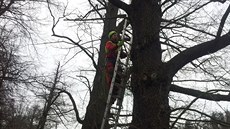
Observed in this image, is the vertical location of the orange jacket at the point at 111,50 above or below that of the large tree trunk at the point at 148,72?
above

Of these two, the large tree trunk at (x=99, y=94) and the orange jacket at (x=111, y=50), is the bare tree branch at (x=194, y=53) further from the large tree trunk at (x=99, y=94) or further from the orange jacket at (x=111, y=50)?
the orange jacket at (x=111, y=50)

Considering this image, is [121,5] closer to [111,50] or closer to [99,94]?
[111,50]

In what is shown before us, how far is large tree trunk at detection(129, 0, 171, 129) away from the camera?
11.2 ft

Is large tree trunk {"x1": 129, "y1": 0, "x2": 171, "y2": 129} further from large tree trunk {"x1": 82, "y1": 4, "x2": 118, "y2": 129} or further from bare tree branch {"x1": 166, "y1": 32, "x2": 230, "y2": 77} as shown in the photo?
large tree trunk {"x1": 82, "y1": 4, "x2": 118, "y2": 129}

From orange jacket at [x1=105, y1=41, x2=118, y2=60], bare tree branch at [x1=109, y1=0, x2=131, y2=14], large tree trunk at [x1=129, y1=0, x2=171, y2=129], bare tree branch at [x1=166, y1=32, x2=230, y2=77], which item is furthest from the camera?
orange jacket at [x1=105, y1=41, x2=118, y2=60]

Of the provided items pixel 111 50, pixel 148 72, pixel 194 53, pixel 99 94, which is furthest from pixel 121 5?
pixel 99 94

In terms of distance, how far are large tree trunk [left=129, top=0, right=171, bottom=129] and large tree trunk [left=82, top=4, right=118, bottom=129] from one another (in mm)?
1409

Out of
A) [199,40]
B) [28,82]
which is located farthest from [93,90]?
[28,82]

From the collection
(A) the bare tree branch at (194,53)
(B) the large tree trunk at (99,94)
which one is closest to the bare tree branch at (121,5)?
(A) the bare tree branch at (194,53)

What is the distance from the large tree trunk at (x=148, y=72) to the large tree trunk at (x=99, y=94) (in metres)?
1.41

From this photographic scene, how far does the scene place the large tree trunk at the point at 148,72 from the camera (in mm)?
3426

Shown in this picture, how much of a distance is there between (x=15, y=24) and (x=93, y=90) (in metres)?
5.91

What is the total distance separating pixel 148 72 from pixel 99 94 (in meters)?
2.40

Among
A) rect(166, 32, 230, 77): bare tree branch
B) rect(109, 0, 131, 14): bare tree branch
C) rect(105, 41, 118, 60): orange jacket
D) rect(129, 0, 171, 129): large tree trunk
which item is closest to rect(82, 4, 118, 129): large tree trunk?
rect(105, 41, 118, 60): orange jacket
